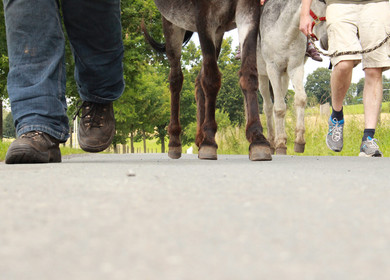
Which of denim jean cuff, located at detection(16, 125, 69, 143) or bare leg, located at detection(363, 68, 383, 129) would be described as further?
bare leg, located at detection(363, 68, 383, 129)

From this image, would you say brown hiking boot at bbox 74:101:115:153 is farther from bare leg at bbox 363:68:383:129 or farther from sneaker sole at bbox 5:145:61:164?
bare leg at bbox 363:68:383:129

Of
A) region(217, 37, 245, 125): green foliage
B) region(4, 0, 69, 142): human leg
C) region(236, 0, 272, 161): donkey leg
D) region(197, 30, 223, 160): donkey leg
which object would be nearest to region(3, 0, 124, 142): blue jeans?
region(4, 0, 69, 142): human leg

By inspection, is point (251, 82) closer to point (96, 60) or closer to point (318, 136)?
point (96, 60)

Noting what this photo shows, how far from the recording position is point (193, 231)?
1.32 m

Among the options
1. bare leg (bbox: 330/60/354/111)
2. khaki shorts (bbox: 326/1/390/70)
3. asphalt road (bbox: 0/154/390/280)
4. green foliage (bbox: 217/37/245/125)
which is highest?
green foliage (bbox: 217/37/245/125)

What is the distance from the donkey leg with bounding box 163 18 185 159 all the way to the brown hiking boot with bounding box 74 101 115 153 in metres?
1.72

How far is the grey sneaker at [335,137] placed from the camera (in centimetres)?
611

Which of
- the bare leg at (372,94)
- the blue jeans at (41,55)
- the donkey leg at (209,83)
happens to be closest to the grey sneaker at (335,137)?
the bare leg at (372,94)

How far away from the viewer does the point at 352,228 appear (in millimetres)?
1395

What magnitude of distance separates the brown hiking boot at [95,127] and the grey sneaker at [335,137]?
2633 mm

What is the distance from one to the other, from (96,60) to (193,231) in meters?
3.74

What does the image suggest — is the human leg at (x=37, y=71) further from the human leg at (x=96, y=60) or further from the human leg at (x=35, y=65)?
the human leg at (x=96, y=60)

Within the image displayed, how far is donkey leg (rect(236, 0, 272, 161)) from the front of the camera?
14.9 feet

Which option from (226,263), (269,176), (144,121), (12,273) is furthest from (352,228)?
(144,121)
